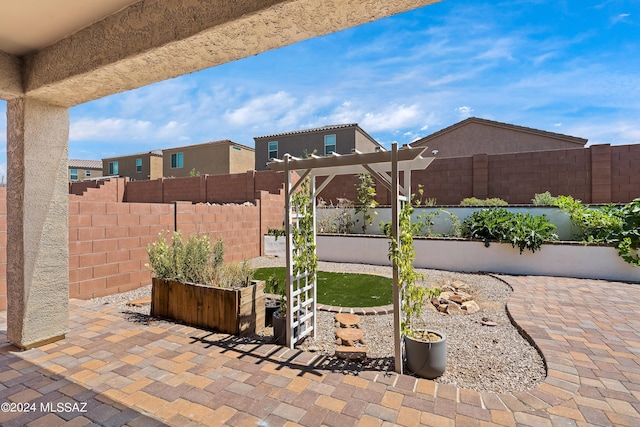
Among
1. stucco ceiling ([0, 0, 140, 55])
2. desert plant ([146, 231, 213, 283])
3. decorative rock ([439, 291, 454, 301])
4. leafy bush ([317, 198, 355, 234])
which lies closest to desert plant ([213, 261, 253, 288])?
desert plant ([146, 231, 213, 283])

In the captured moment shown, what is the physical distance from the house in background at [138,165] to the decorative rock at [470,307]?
26.9 meters

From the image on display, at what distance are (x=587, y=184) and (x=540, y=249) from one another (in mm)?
4266

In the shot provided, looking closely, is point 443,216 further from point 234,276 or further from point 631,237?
point 234,276

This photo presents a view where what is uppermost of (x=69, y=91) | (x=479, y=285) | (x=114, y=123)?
(x=114, y=123)

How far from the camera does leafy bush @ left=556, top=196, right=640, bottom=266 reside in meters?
5.98

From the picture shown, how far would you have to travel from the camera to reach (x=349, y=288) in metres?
5.61

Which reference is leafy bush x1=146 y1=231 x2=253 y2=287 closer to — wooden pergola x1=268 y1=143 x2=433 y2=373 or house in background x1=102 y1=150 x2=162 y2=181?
wooden pergola x1=268 y1=143 x2=433 y2=373

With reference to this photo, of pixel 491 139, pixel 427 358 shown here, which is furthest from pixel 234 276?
pixel 491 139

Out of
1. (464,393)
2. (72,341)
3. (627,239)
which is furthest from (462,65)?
(72,341)

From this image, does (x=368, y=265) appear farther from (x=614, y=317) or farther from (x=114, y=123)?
(x=114, y=123)

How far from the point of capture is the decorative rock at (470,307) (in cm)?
444

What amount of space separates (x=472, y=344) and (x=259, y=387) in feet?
7.76

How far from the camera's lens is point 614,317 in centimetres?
402

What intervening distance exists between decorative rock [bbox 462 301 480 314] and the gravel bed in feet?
0.27
